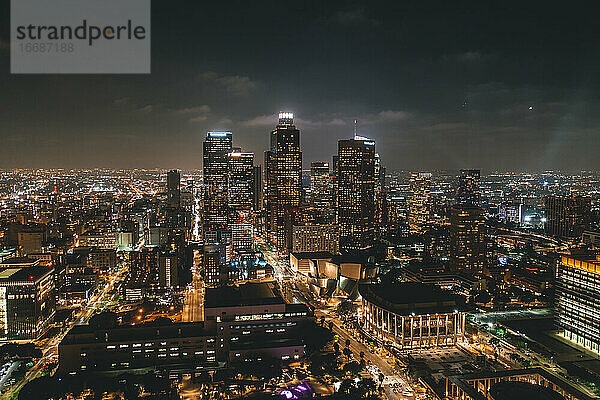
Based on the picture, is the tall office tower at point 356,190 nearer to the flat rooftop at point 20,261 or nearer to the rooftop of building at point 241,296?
the rooftop of building at point 241,296

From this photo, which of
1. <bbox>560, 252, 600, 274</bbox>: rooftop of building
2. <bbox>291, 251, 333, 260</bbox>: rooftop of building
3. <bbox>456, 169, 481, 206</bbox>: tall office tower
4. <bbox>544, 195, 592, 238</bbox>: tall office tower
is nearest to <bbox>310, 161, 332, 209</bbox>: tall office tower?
<bbox>456, 169, 481, 206</bbox>: tall office tower

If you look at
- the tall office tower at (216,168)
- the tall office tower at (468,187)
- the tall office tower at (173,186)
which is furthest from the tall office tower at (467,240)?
the tall office tower at (173,186)

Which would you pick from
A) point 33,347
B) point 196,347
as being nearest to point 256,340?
point 196,347

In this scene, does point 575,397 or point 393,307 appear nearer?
point 575,397

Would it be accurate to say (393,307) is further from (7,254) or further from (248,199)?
(248,199)

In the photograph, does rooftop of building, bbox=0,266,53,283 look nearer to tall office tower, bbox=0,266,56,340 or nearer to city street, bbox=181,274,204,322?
tall office tower, bbox=0,266,56,340

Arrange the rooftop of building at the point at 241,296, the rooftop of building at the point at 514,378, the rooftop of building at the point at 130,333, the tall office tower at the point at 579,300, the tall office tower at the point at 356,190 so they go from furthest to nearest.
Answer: the tall office tower at the point at 356,190, the rooftop of building at the point at 241,296, the tall office tower at the point at 579,300, the rooftop of building at the point at 130,333, the rooftop of building at the point at 514,378
